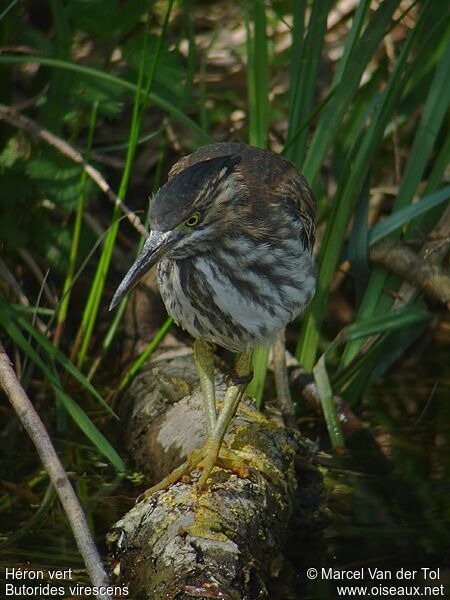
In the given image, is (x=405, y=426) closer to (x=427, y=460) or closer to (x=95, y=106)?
(x=427, y=460)

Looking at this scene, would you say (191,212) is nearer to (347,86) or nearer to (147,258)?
(147,258)

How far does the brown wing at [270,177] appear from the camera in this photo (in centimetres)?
454

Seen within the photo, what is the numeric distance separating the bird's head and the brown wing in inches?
7.6

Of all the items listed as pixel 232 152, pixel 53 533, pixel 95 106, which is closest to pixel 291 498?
pixel 53 533

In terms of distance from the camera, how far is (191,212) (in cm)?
391

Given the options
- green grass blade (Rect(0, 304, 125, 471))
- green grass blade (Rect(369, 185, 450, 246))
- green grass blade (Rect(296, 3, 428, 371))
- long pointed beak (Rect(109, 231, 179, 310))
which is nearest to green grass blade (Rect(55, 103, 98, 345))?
green grass blade (Rect(0, 304, 125, 471))

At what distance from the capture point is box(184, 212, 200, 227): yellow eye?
395cm

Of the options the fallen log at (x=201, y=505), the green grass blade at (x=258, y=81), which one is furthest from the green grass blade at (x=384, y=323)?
the green grass blade at (x=258, y=81)

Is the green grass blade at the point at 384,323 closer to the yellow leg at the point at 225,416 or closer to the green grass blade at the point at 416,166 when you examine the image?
the green grass blade at the point at 416,166

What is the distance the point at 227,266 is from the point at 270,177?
615 mm

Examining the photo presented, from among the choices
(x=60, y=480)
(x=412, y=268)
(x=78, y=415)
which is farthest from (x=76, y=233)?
(x=60, y=480)

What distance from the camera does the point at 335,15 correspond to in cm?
741

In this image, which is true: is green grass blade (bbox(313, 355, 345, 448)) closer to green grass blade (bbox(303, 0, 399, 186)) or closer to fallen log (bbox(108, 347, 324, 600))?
fallen log (bbox(108, 347, 324, 600))

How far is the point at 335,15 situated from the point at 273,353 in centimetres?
319
